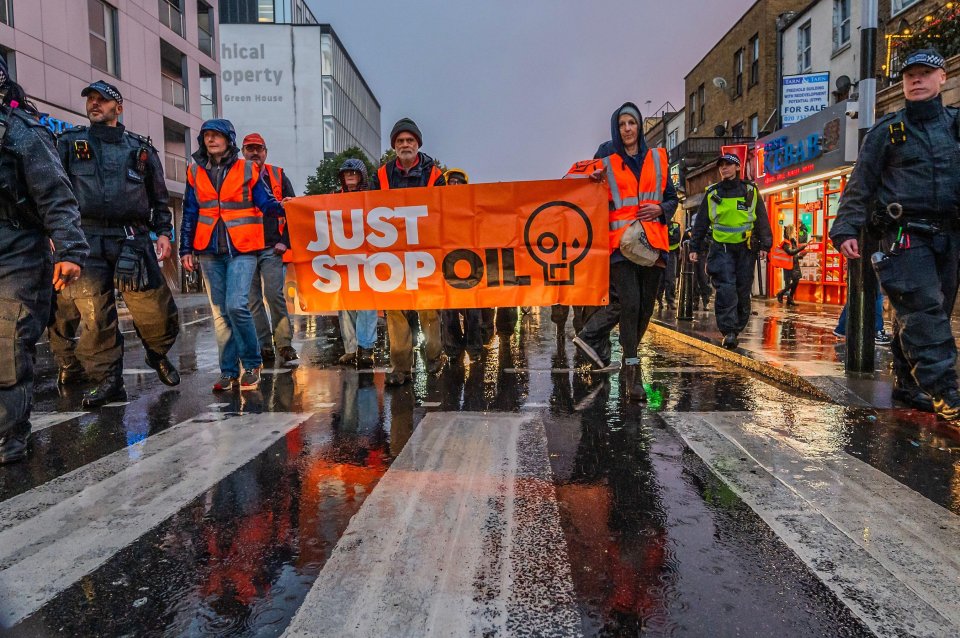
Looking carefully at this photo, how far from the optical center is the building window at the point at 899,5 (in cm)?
1436

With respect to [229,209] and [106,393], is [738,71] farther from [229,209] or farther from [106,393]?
[106,393]

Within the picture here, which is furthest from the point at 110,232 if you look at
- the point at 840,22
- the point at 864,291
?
the point at 840,22

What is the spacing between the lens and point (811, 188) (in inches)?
647

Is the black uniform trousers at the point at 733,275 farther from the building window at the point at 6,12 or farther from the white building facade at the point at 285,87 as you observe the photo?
the white building facade at the point at 285,87

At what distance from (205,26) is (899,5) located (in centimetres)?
2907

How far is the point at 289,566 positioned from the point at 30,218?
2.81 metres

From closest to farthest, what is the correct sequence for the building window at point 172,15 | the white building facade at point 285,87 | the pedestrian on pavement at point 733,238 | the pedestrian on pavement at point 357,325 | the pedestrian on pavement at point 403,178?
the pedestrian on pavement at point 403,178, the pedestrian on pavement at point 357,325, the pedestrian on pavement at point 733,238, the building window at point 172,15, the white building facade at point 285,87

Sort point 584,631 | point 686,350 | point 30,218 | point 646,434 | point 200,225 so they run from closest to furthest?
point 584,631, point 30,218, point 646,434, point 200,225, point 686,350

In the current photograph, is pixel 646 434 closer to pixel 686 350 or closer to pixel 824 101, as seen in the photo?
pixel 686 350

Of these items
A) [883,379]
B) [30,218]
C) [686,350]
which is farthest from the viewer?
[686,350]

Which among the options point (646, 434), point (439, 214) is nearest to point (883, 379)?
point (646, 434)

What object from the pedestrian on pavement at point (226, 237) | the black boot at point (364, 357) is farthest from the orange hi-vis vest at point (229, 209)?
the black boot at point (364, 357)

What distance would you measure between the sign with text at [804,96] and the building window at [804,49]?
9.18 feet

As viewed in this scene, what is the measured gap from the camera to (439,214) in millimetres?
5848
